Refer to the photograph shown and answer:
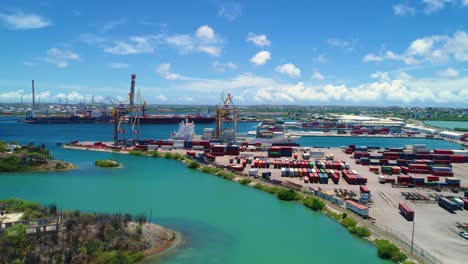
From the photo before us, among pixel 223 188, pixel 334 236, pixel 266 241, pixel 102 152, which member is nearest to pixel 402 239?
pixel 334 236

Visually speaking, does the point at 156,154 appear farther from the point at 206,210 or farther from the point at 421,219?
the point at 421,219

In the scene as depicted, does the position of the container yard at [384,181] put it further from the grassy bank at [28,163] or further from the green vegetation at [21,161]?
the green vegetation at [21,161]

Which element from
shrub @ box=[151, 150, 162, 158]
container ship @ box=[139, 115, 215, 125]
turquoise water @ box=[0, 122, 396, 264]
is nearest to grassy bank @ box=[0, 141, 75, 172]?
turquoise water @ box=[0, 122, 396, 264]

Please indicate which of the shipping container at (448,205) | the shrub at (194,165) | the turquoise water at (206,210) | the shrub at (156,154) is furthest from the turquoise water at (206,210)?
the shrub at (156,154)

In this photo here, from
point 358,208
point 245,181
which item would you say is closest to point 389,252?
point 358,208

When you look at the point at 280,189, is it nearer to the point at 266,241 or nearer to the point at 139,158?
the point at 266,241
